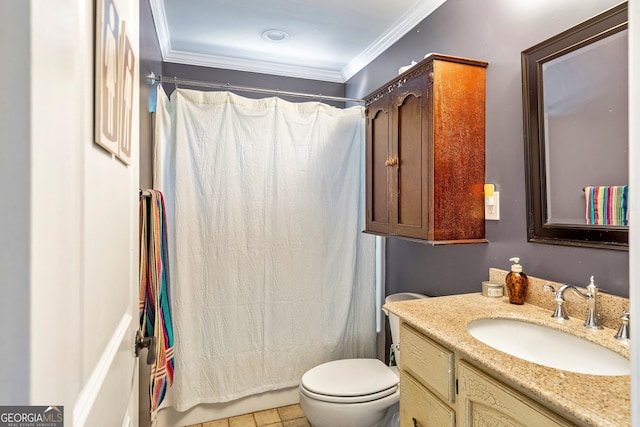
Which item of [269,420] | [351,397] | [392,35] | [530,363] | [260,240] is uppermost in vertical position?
[392,35]

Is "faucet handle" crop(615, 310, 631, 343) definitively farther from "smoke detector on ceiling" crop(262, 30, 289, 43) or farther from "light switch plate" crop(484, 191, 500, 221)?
"smoke detector on ceiling" crop(262, 30, 289, 43)

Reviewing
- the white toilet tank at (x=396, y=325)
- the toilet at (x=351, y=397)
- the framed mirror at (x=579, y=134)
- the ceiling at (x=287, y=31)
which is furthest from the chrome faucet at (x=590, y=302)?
the ceiling at (x=287, y=31)

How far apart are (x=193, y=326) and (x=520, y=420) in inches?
72.3

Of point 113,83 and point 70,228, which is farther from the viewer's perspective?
point 113,83

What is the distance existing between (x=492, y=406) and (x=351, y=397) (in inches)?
36.4

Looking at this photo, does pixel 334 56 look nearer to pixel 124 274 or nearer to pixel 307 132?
pixel 307 132

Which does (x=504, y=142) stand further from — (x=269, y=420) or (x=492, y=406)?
(x=269, y=420)

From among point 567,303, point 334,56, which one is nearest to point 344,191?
point 334,56

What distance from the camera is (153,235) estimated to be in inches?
51.9

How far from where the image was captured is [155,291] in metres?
1.32

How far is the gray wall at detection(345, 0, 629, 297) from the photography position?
3.86ft

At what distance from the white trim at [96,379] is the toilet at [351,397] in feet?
3.68
